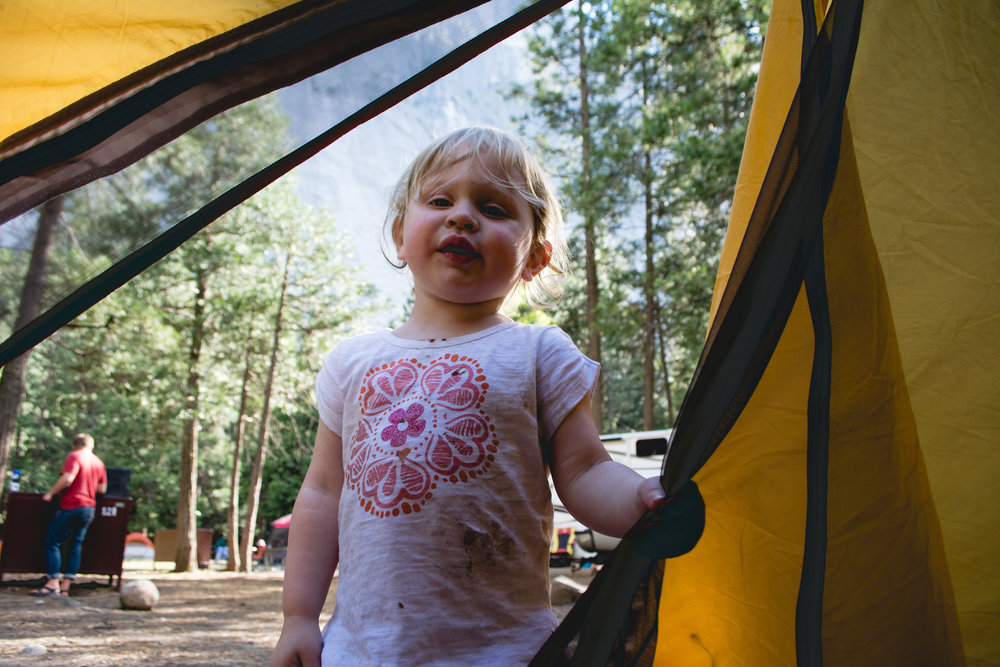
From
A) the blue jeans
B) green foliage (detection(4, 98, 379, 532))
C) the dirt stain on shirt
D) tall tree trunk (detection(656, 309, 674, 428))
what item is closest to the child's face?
the dirt stain on shirt

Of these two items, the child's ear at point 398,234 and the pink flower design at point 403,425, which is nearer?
the pink flower design at point 403,425

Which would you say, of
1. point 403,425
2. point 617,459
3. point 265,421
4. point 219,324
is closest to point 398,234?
point 403,425

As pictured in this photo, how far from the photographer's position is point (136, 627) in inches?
242

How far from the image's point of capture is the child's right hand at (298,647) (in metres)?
1.26

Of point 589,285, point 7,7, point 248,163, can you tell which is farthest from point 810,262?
point 589,285

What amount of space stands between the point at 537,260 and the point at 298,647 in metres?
0.92

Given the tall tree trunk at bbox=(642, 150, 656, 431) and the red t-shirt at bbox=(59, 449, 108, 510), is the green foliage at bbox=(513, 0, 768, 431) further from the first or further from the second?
the red t-shirt at bbox=(59, 449, 108, 510)

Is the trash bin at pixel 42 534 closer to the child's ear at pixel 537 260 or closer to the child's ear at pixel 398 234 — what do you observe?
the child's ear at pixel 398 234

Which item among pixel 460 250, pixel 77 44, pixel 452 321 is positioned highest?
pixel 77 44

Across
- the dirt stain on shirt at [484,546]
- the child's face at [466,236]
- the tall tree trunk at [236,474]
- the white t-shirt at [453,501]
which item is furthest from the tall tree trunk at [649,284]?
the dirt stain on shirt at [484,546]

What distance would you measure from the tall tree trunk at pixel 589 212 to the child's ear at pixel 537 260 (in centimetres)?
1149

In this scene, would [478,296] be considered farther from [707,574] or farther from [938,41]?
[938,41]

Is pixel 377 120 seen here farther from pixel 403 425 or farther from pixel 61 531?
pixel 61 531

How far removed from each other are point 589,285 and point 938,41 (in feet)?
47.8
